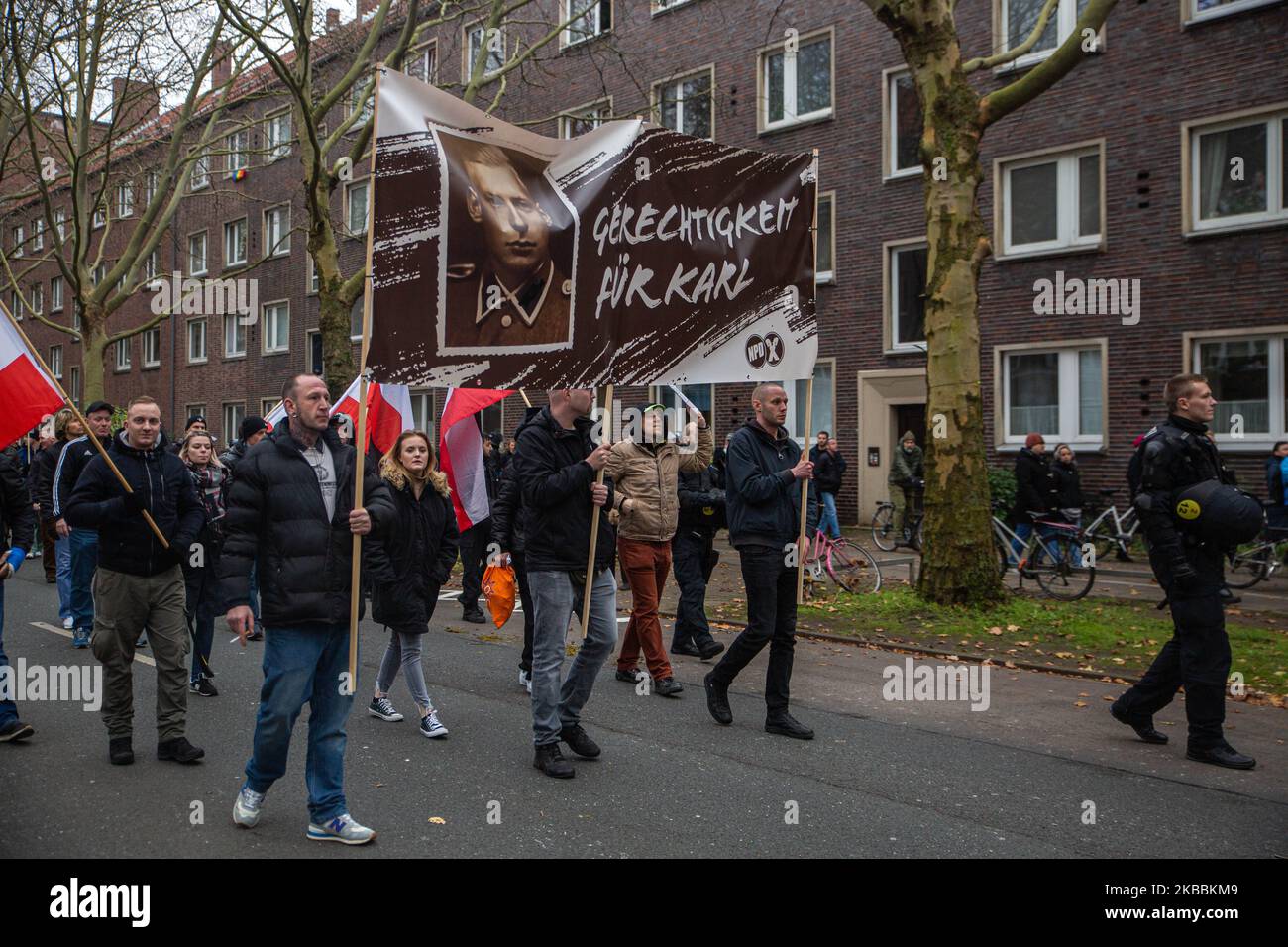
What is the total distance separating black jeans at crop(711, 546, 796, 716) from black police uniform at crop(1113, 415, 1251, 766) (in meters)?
1.96

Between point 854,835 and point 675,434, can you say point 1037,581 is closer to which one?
point 675,434

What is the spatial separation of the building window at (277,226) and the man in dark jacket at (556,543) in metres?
34.7

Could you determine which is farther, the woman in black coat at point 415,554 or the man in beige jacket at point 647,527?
the man in beige jacket at point 647,527

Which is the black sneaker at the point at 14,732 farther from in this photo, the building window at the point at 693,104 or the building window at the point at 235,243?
the building window at the point at 235,243

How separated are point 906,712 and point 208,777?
421cm

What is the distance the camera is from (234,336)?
41.2 m

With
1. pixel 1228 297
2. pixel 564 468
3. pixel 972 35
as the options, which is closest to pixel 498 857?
pixel 564 468

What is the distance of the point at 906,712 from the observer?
7.54 meters

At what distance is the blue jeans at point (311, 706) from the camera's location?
15.5 ft

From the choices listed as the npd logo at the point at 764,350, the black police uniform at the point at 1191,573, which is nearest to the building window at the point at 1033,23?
the npd logo at the point at 764,350

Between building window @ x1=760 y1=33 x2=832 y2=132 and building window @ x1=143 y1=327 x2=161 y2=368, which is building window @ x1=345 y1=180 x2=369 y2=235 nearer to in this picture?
building window @ x1=143 y1=327 x2=161 y2=368

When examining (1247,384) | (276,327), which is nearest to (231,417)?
(276,327)

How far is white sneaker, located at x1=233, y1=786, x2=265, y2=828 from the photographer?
488 centimetres

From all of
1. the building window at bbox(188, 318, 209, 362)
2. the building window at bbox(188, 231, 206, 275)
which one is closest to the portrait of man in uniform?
the building window at bbox(188, 318, 209, 362)
